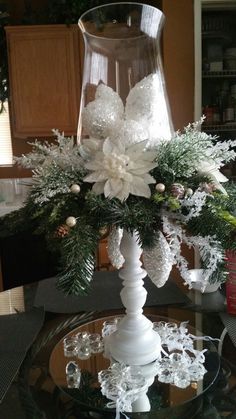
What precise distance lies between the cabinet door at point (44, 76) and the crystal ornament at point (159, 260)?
2.17m

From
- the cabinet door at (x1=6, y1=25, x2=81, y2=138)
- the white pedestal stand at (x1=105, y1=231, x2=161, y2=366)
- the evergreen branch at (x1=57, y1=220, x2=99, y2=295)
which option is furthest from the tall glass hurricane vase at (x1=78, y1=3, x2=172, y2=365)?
the cabinet door at (x1=6, y1=25, x2=81, y2=138)

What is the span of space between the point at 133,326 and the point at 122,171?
1.19ft

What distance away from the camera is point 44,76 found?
2.68m

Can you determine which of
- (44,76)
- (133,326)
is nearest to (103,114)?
(133,326)

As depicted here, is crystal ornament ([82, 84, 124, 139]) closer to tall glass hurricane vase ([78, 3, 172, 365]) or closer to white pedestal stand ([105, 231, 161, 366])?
tall glass hurricane vase ([78, 3, 172, 365])

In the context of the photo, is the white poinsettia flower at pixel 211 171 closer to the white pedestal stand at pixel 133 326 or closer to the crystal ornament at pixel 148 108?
the crystal ornament at pixel 148 108

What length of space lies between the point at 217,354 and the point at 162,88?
592mm

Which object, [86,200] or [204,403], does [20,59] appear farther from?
[204,403]

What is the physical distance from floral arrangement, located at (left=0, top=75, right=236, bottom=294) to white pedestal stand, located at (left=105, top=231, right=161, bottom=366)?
0.08 meters

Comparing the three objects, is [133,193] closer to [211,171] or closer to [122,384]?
[211,171]

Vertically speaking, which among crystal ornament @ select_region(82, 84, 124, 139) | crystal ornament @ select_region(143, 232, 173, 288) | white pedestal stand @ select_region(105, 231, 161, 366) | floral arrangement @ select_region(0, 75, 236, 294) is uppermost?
crystal ornament @ select_region(82, 84, 124, 139)

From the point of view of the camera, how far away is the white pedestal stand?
31.7 inches

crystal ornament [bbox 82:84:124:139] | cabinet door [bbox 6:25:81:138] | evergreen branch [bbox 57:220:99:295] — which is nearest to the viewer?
evergreen branch [bbox 57:220:99:295]

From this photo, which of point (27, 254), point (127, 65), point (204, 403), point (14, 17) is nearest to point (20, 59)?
point (14, 17)
